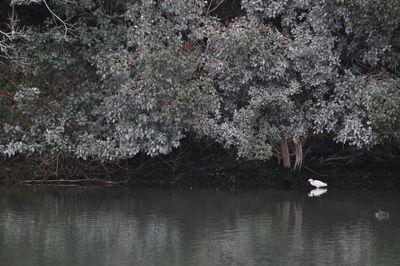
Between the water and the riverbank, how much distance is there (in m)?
0.69

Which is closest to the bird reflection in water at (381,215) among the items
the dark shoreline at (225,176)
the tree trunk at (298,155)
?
the dark shoreline at (225,176)

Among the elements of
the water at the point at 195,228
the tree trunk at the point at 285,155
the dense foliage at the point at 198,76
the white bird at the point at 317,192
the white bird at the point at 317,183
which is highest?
the dense foliage at the point at 198,76

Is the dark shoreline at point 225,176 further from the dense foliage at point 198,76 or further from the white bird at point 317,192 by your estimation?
the dense foliage at point 198,76

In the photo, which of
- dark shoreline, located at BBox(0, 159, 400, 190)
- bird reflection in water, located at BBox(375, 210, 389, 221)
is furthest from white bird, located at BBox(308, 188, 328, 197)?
bird reflection in water, located at BBox(375, 210, 389, 221)

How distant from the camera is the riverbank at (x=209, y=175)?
18844 mm

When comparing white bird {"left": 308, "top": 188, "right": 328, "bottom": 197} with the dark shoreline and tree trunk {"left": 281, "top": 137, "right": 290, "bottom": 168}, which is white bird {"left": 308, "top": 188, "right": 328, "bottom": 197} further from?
tree trunk {"left": 281, "top": 137, "right": 290, "bottom": 168}

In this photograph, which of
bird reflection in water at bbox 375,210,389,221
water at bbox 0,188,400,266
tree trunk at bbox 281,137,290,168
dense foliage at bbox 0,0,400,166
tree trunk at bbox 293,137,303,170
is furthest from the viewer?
tree trunk at bbox 281,137,290,168

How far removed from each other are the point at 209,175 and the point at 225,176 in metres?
0.39

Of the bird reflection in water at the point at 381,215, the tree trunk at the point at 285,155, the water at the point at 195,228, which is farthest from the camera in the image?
the tree trunk at the point at 285,155

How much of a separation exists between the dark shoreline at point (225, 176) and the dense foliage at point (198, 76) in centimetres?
124

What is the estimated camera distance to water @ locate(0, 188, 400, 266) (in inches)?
468

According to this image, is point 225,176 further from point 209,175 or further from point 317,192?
point 317,192

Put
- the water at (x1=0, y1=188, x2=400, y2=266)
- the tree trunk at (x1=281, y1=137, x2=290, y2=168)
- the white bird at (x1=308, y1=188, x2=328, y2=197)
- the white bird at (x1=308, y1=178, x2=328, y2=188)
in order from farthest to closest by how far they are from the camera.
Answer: the tree trunk at (x1=281, y1=137, x2=290, y2=168) → the white bird at (x1=308, y1=178, x2=328, y2=188) → the white bird at (x1=308, y1=188, x2=328, y2=197) → the water at (x1=0, y1=188, x2=400, y2=266)

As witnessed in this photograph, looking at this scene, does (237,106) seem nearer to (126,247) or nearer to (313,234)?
(313,234)
